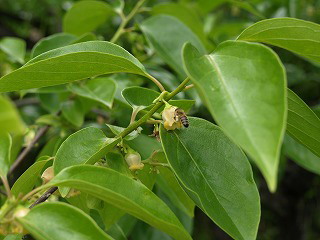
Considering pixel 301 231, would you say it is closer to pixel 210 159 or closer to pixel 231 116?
pixel 210 159

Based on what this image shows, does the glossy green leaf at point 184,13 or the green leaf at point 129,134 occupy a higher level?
the green leaf at point 129,134

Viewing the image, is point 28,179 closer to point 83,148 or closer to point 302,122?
point 83,148

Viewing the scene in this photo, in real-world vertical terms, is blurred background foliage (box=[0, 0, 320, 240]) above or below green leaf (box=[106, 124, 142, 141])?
below

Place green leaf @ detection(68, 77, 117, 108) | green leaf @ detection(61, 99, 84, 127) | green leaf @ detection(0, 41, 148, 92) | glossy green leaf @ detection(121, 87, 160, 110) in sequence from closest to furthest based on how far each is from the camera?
1. green leaf @ detection(0, 41, 148, 92)
2. glossy green leaf @ detection(121, 87, 160, 110)
3. green leaf @ detection(68, 77, 117, 108)
4. green leaf @ detection(61, 99, 84, 127)

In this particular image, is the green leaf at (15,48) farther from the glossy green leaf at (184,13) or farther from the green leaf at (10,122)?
the green leaf at (10,122)

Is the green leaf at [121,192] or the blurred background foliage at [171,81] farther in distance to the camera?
the blurred background foliage at [171,81]

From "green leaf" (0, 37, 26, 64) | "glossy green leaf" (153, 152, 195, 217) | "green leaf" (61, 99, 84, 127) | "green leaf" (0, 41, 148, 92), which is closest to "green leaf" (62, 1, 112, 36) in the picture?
"green leaf" (0, 37, 26, 64)

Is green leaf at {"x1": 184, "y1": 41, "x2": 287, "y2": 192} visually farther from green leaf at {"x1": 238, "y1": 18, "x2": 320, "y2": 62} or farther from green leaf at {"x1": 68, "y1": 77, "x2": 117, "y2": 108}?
green leaf at {"x1": 68, "y1": 77, "x2": 117, "y2": 108}

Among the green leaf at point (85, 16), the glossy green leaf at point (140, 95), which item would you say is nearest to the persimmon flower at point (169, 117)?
the glossy green leaf at point (140, 95)

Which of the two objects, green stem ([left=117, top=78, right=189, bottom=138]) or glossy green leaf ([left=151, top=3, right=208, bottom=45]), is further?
glossy green leaf ([left=151, top=3, right=208, bottom=45])
